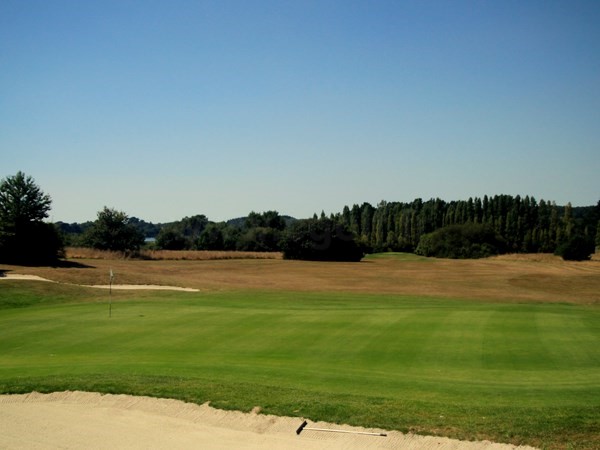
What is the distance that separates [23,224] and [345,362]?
143 ft

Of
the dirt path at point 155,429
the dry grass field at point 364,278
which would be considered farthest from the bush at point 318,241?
the dirt path at point 155,429

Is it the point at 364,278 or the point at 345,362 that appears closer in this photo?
the point at 345,362

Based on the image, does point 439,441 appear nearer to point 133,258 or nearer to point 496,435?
point 496,435

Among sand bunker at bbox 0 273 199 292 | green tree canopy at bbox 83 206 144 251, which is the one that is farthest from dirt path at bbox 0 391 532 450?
green tree canopy at bbox 83 206 144 251

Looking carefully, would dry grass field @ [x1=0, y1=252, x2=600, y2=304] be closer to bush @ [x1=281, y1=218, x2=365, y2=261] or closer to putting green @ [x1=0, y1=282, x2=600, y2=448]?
bush @ [x1=281, y1=218, x2=365, y2=261]

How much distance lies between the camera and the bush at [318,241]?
269 ft

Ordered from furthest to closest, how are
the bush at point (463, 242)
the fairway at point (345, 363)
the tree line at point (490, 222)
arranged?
the tree line at point (490, 222) → the bush at point (463, 242) → the fairway at point (345, 363)

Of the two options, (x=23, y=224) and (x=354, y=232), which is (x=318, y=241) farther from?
(x=23, y=224)

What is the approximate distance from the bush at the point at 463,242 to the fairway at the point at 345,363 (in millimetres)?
76883

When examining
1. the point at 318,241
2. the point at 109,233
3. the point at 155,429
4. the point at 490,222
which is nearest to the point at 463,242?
the point at 490,222

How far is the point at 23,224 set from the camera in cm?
5097

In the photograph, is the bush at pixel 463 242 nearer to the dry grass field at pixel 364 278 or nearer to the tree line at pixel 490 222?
the tree line at pixel 490 222

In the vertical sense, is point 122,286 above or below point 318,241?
below

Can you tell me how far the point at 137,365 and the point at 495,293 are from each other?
3423 cm
